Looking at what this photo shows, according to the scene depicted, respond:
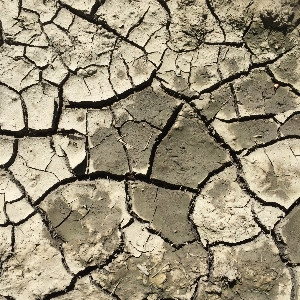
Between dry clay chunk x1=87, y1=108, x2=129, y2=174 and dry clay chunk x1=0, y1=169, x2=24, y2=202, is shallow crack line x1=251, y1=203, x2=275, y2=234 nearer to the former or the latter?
dry clay chunk x1=87, y1=108, x2=129, y2=174

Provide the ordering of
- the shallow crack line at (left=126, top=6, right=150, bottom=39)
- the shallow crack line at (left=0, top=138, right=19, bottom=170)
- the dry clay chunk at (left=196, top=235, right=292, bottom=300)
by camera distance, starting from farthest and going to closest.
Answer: the shallow crack line at (left=126, top=6, right=150, bottom=39), the shallow crack line at (left=0, top=138, right=19, bottom=170), the dry clay chunk at (left=196, top=235, right=292, bottom=300)

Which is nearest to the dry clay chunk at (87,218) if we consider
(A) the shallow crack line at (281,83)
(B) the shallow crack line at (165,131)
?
(B) the shallow crack line at (165,131)

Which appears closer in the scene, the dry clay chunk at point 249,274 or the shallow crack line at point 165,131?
the dry clay chunk at point 249,274

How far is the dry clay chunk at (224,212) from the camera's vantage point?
10.5ft

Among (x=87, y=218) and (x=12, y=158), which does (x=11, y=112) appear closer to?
(x=12, y=158)

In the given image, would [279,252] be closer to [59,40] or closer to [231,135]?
[231,135]

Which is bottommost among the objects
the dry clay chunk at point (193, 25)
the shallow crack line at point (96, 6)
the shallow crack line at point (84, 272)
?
the shallow crack line at point (84, 272)

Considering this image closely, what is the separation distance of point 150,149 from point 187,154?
0.78ft

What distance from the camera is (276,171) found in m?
3.26

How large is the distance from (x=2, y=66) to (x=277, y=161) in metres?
1.86

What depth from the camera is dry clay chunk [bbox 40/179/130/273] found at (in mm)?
3189

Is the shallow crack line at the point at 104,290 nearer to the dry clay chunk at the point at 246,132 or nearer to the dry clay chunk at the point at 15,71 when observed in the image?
the dry clay chunk at the point at 246,132

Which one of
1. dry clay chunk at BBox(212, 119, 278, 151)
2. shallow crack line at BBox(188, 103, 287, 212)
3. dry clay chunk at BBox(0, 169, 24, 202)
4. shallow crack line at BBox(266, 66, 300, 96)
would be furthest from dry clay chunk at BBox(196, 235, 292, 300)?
dry clay chunk at BBox(0, 169, 24, 202)

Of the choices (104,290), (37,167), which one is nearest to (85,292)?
(104,290)
